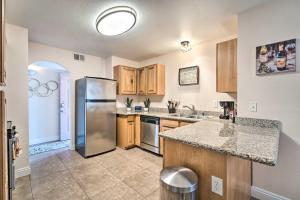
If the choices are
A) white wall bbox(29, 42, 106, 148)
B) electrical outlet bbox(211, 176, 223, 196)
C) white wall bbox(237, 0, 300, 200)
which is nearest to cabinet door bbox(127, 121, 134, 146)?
white wall bbox(29, 42, 106, 148)

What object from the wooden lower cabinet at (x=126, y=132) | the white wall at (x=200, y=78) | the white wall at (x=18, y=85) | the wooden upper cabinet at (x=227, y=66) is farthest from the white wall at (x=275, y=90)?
the white wall at (x=18, y=85)

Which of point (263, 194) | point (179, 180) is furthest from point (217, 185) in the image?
point (263, 194)

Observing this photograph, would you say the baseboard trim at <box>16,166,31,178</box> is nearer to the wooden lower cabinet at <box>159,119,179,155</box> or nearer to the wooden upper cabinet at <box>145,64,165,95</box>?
the wooden lower cabinet at <box>159,119,179,155</box>

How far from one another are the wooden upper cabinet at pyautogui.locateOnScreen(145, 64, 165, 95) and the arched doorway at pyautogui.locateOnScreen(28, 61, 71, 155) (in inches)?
87.4

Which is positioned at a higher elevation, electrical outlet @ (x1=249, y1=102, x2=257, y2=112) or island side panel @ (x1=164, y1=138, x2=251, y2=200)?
electrical outlet @ (x1=249, y1=102, x2=257, y2=112)

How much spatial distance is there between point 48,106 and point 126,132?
2.62 metres

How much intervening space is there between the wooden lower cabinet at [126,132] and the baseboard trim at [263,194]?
2505mm

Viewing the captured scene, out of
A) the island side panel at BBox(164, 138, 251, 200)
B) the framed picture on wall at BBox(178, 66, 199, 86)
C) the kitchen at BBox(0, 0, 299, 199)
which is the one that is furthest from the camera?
the framed picture on wall at BBox(178, 66, 199, 86)

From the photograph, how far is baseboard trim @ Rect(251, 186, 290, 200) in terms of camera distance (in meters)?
1.71

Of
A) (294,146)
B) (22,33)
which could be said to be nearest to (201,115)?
(294,146)

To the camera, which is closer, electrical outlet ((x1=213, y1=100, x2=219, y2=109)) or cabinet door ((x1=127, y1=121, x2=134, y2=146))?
electrical outlet ((x1=213, y1=100, x2=219, y2=109))

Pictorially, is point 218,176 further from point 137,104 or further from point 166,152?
point 137,104

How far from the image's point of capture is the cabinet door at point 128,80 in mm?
3942

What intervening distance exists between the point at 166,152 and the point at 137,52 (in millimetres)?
2825
